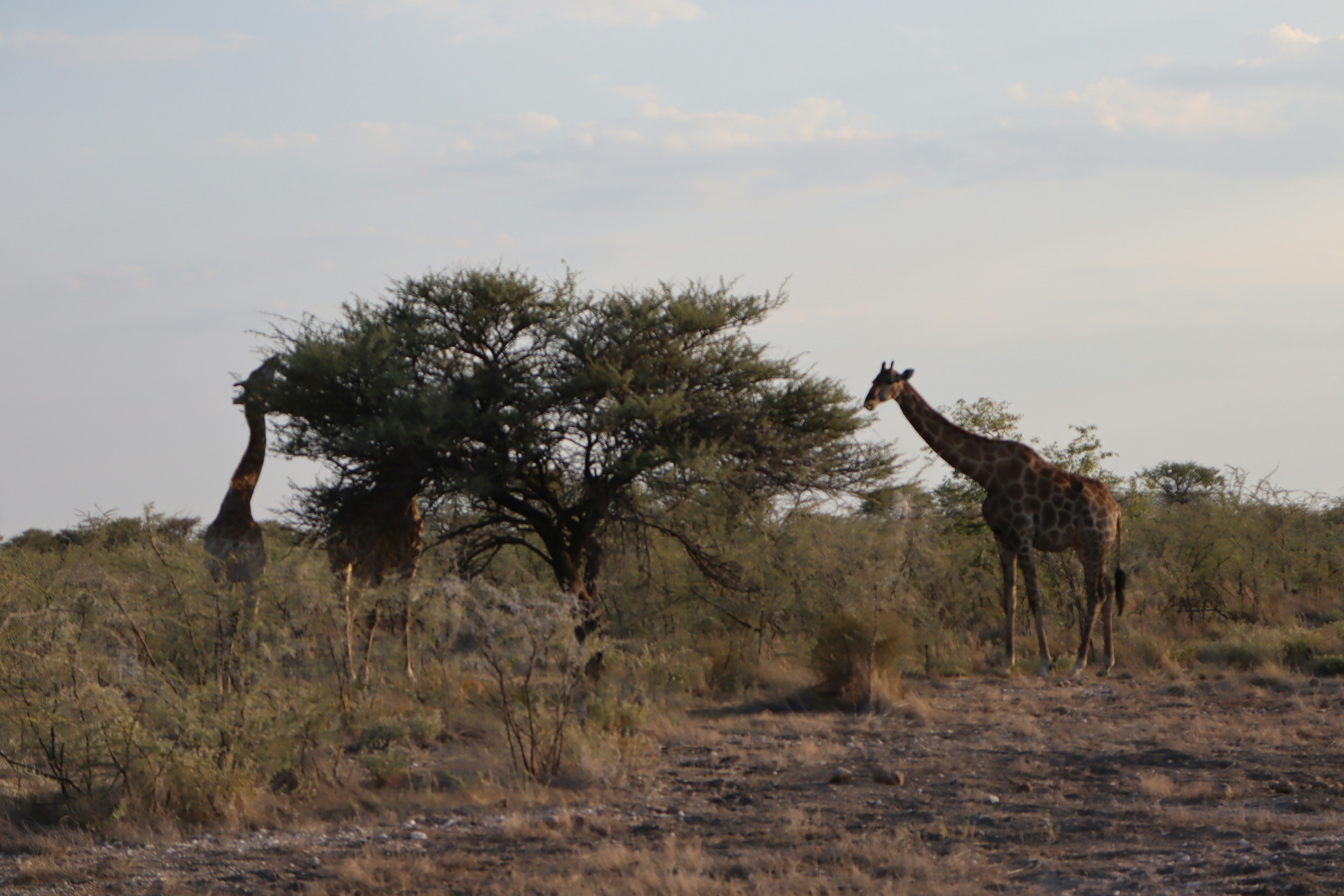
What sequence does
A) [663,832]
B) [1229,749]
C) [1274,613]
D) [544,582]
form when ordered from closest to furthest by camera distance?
[663,832]
[1229,749]
[544,582]
[1274,613]

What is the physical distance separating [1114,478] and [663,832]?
48.2 ft

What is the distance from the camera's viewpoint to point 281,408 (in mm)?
12922

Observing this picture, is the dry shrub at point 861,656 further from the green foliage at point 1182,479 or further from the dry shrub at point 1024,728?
the green foliage at point 1182,479

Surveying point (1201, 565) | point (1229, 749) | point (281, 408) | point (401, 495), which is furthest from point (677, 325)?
point (1201, 565)

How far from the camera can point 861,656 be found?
41.2ft

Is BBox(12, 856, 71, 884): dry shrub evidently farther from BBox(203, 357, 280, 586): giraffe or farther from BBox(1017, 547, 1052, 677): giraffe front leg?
BBox(1017, 547, 1052, 677): giraffe front leg

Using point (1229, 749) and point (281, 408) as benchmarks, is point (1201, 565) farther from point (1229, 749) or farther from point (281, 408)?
point (281, 408)

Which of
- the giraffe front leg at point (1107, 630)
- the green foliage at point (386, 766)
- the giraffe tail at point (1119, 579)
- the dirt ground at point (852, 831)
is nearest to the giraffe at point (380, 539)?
the green foliage at point (386, 766)

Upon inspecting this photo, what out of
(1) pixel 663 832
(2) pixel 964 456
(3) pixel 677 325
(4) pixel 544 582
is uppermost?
(3) pixel 677 325

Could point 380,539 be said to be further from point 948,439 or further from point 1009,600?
point 1009,600

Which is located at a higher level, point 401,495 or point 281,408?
point 281,408

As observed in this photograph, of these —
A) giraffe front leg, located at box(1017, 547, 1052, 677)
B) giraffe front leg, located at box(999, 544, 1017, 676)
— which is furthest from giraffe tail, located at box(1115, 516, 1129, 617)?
giraffe front leg, located at box(999, 544, 1017, 676)

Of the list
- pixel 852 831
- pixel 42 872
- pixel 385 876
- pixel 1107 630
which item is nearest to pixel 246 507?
pixel 42 872

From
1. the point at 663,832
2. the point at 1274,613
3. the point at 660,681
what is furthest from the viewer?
the point at 1274,613
